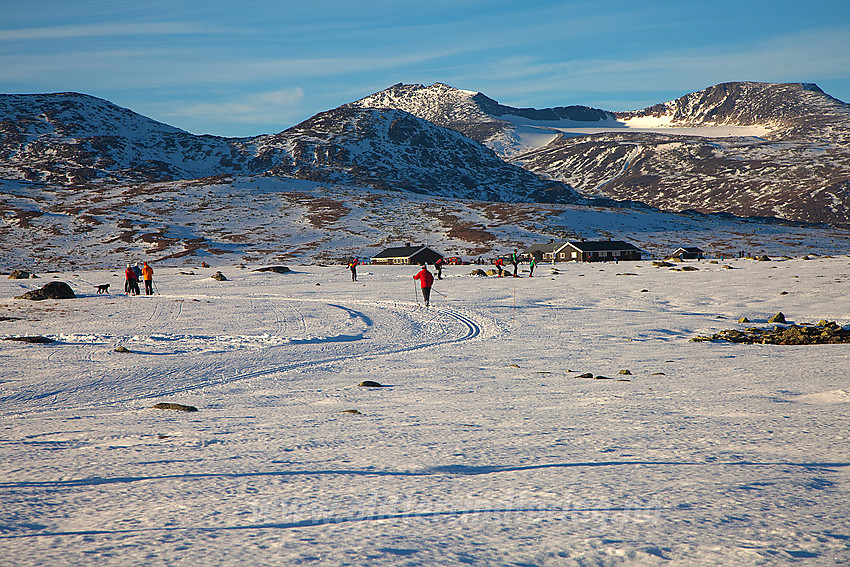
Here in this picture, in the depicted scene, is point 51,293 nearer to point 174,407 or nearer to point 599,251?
point 174,407

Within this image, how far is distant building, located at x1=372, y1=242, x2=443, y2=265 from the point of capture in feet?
301

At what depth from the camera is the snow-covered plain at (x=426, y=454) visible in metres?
4.66

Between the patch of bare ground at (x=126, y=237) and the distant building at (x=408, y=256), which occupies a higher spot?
the patch of bare ground at (x=126, y=237)

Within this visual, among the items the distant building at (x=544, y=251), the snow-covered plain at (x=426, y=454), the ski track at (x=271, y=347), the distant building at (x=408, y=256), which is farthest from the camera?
the distant building at (x=544, y=251)

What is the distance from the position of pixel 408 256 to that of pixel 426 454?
8495 cm

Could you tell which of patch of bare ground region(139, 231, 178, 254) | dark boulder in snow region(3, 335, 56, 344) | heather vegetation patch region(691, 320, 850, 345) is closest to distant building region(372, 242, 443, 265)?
patch of bare ground region(139, 231, 178, 254)

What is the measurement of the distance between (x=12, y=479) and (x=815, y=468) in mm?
8212

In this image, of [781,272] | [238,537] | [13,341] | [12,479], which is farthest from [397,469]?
[781,272]

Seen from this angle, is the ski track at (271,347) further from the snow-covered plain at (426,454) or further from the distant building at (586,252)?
the distant building at (586,252)

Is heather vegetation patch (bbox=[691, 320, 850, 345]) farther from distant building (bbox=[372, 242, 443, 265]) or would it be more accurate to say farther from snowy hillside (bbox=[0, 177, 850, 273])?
snowy hillside (bbox=[0, 177, 850, 273])

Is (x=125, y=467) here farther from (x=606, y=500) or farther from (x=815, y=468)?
(x=815, y=468)

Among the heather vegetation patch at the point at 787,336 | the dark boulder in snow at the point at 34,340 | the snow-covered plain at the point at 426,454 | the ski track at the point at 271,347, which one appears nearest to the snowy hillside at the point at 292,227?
the ski track at the point at 271,347

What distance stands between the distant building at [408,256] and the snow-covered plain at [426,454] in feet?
241

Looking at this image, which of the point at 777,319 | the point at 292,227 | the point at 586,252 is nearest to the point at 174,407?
the point at 777,319
